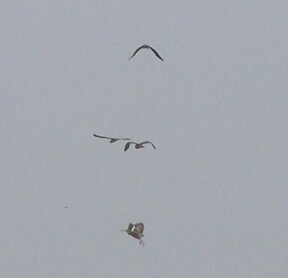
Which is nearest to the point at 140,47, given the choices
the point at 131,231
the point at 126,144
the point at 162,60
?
the point at 162,60

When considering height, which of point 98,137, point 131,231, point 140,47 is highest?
point 140,47

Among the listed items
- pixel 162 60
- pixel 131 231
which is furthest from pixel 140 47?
pixel 131 231

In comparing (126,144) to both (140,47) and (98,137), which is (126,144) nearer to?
(98,137)

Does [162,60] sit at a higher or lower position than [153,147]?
higher

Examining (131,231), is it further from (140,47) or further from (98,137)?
(140,47)

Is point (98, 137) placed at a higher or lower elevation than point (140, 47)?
lower

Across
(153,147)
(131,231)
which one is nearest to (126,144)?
(153,147)

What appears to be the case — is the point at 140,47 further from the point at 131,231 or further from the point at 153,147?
the point at 131,231
